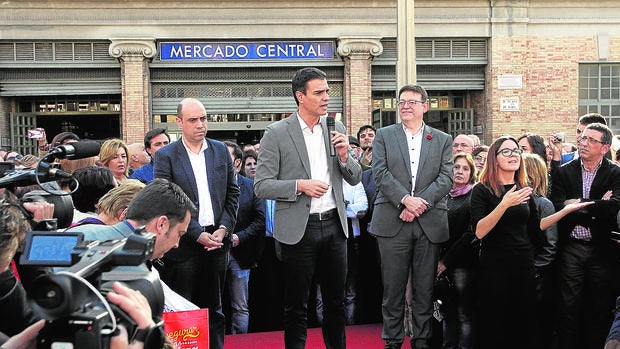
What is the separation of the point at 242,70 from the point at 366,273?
9638 mm

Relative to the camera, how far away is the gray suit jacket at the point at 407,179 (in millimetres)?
5199

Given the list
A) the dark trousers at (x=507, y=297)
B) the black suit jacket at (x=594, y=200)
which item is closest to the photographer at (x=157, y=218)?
the dark trousers at (x=507, y=297)

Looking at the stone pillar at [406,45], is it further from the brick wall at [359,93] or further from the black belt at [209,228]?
the brick wall at [359,93]

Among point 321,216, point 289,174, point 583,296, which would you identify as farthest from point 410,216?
point 583,296

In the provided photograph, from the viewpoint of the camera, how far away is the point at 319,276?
16.7ft

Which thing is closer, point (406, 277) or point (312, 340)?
point (406, 277)

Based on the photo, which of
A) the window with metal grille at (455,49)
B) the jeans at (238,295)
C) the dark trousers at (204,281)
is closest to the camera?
the dark trousers at (204,281)

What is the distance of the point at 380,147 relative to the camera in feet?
17.7

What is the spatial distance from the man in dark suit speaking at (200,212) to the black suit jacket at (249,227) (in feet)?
3.79

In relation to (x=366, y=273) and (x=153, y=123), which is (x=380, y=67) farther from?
(x=366, y=273)

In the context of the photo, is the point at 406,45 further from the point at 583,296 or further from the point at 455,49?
the point at 455,49

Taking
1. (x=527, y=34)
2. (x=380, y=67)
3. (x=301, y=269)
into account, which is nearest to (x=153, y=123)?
(x=380, y=67)

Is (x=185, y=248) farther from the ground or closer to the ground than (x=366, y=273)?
farther from the ground

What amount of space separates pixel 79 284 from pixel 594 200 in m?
4.79
